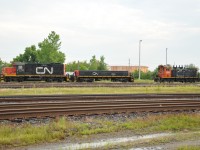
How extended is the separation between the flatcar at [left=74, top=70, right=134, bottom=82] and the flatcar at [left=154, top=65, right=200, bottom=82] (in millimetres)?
5271

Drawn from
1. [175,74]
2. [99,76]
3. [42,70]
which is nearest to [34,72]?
[42,70]

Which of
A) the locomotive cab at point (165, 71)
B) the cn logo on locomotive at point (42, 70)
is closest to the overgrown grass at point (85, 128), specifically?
the cn logo on locomotive at point (42, 70)

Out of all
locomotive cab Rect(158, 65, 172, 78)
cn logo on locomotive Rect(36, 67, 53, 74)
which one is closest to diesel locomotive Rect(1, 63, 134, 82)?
cn logo on locomotive Rect(36, 67, 53, 74)

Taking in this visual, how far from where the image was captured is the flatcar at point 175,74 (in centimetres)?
4975

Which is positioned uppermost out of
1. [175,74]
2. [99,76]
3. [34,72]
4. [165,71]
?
[165,71]

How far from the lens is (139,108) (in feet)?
48.6

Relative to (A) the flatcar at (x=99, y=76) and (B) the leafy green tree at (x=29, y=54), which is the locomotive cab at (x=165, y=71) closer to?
(A) the flatcar at (x=99, y=76)

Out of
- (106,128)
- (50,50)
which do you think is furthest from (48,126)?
(50,50)

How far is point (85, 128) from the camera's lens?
1048cm

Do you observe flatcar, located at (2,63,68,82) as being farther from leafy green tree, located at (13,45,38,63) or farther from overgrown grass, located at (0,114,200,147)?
leafy green tree, located at (13,45,38,63)

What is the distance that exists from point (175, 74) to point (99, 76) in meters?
12.9

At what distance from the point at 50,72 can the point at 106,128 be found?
34.2 m

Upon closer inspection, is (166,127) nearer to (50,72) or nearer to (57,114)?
(57,114)

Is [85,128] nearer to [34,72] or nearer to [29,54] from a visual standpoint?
[34,72]
